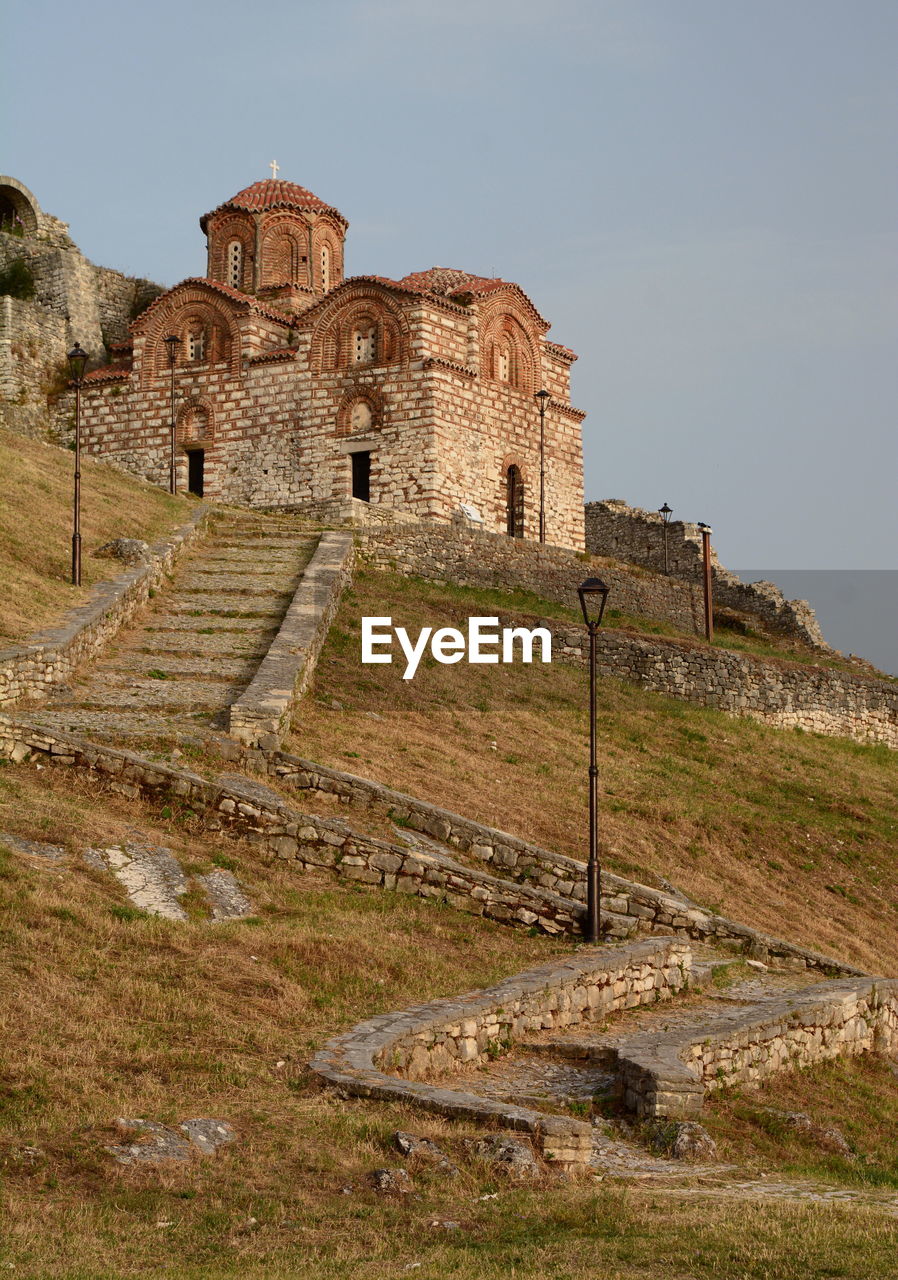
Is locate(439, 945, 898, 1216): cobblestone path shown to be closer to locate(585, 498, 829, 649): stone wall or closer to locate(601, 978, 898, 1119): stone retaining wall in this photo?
locate(601, 978, 898, 1119): stone retaining wall

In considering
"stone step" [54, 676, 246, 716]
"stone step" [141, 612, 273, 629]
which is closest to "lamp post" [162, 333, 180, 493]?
"stone step" [141, 612, 273, 629]

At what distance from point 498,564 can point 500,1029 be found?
19.3 meters

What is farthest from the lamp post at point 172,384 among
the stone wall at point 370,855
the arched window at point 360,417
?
the stone wall at point 370,855

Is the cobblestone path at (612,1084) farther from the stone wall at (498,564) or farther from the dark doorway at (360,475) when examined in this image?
the dark doorway at (360,475)

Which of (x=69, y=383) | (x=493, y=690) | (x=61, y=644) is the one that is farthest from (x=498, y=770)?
(x=69, y=383)

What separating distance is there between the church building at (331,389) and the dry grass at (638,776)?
6.96 meters

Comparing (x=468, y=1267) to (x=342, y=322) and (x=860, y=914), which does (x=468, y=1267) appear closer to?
(x=860, y=914)

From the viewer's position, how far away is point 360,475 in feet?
113

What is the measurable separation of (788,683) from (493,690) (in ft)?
24.1

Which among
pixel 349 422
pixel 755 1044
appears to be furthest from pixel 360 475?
pixel 755 1044

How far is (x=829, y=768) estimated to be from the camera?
1022 inches

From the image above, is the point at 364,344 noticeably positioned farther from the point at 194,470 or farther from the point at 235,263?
the point at 235,263

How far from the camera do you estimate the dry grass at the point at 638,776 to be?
18422mm

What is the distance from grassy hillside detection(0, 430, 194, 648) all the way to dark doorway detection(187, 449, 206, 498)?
4.13 metres
